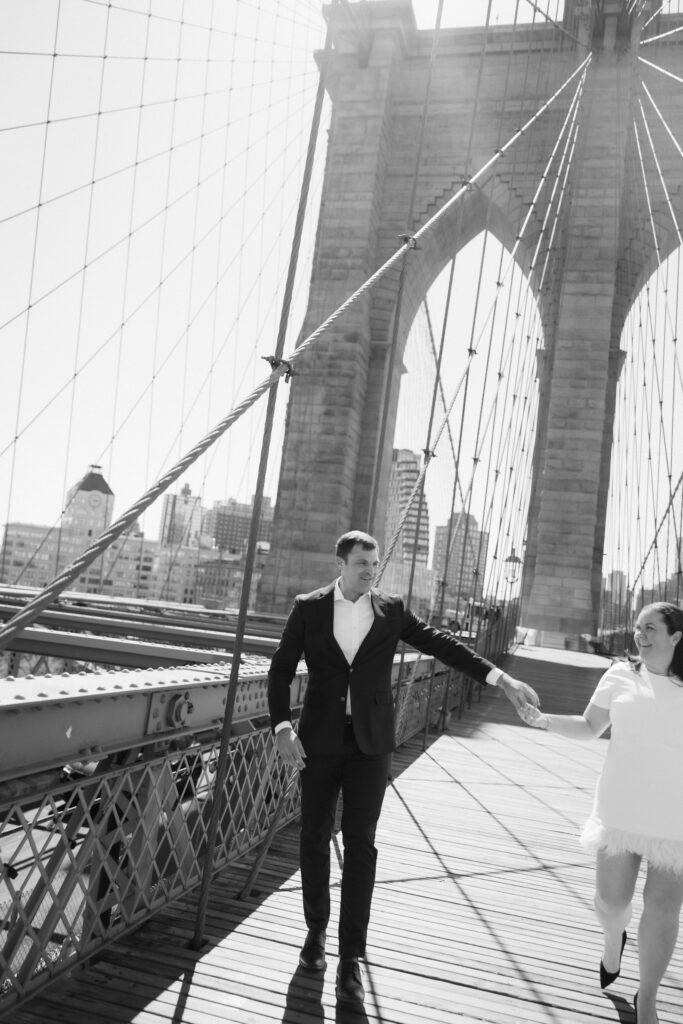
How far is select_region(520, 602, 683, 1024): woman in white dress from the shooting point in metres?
1.77

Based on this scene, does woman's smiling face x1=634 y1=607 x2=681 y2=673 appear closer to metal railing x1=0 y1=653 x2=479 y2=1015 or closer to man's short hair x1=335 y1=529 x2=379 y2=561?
man's short hair x1=335 y1=529 x2=379 y2=561

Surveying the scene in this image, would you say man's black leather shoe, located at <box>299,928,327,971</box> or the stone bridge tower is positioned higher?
the stone bridge tower

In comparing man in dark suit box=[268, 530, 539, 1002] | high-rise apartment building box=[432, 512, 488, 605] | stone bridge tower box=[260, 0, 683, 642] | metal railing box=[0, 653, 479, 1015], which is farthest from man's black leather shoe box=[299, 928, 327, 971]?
stone bridge tower box=[260, 0, 683, 642]

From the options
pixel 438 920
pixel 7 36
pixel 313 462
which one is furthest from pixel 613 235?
pixel 438 920

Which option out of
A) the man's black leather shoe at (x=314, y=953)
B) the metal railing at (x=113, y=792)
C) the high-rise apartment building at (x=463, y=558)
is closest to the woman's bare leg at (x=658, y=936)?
the man's black leather shoe at (x=314, y=953)

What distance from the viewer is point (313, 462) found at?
15.7 m

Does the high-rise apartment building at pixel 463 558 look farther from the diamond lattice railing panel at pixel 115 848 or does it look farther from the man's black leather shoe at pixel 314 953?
the man's black leather shoe at pixel 314 953

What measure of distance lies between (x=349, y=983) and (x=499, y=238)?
17.6 metres

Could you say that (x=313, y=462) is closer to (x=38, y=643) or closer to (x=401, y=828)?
(x=38, y=643)

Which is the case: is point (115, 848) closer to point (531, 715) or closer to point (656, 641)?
point (531, 715)

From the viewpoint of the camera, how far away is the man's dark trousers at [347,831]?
195 centimetres

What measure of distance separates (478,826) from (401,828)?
0.38 metres

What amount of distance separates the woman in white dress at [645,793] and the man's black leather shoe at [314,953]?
654mm

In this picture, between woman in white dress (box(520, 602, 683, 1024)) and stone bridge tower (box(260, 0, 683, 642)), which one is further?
stone bridge tower (box(260, 0, 683, 642))
